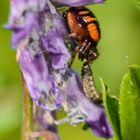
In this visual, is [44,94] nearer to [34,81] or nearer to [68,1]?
[34,81]

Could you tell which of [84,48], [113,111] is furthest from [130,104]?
[84,48]

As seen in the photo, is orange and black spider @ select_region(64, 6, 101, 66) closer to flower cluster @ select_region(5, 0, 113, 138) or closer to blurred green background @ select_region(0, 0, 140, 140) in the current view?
flower cluster @ select_region(5, 0, 113, 138)

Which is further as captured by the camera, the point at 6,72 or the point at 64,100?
the point at 6,72

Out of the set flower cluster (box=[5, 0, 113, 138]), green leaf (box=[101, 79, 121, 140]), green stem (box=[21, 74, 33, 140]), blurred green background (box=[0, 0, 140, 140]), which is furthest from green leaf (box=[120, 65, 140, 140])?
blurred green background (box=[0, 0, 140, 140])

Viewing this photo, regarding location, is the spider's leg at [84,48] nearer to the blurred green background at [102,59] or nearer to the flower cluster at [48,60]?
the flower cluster at [48,60]

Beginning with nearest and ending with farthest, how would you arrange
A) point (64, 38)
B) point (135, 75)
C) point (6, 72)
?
point (135, 75) → point (64, 38) → point (6, 72)

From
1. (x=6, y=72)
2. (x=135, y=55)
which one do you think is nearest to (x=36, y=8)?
(x=6, y=72)

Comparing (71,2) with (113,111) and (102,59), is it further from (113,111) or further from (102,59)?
(102,59)

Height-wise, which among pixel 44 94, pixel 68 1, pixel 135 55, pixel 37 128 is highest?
pixel 68 1
